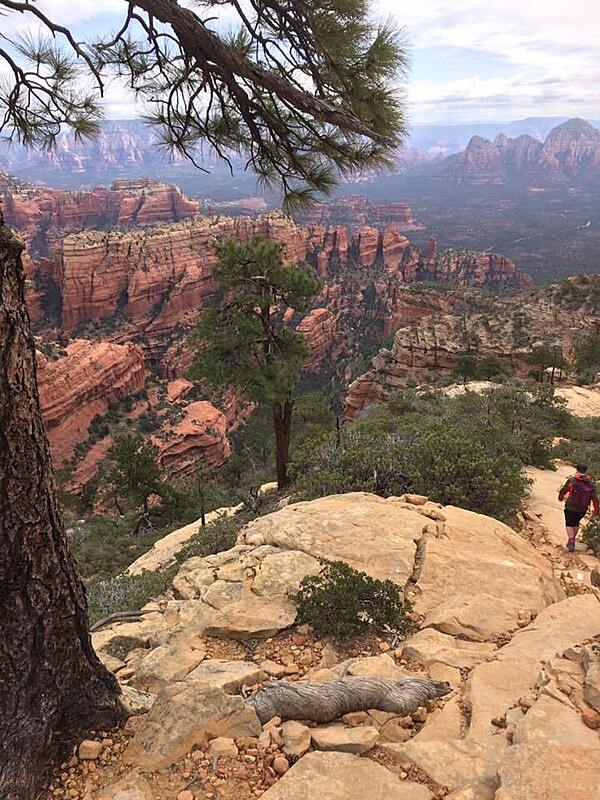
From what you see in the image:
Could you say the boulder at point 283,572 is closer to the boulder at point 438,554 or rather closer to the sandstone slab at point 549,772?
the boulder at point 438,554

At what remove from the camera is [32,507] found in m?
2.41

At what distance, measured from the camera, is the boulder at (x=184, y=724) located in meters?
2.63

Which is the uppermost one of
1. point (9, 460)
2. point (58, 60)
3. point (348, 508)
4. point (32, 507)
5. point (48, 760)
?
point (58, 60)

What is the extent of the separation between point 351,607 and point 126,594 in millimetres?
3683

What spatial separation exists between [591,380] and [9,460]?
90.1ft

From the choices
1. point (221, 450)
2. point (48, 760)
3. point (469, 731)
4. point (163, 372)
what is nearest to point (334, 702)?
point (469, 731)

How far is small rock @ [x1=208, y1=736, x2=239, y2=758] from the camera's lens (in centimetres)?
266

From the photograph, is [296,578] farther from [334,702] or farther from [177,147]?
[177,147]

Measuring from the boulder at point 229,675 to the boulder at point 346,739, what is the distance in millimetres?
655

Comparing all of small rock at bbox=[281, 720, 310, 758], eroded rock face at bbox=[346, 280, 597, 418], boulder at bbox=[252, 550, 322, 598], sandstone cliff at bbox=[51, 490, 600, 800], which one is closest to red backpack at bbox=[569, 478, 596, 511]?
sandstone cliff at bbox=[51, 490, 600, 800]

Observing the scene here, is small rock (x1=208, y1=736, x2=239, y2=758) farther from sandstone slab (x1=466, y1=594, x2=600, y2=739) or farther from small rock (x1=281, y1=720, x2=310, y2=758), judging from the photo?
sandstone slab (x1=466, y1=594, x2=600, y2=739)

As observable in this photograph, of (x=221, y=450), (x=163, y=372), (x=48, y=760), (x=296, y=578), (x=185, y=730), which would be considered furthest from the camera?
(x=163, y=372)

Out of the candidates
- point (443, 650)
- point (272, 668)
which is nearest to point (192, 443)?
point (272, 668)

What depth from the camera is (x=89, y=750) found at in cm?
263
